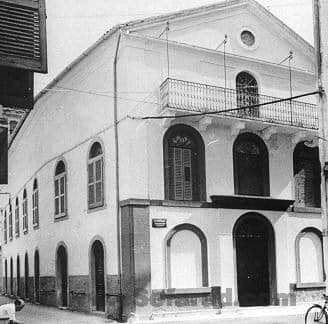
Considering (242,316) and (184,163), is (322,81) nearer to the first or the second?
(184,163)

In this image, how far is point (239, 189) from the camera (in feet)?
66.8

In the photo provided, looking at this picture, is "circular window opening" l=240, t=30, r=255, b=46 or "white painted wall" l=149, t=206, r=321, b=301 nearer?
"white painted wall" l=149, t=206, r=321, b=301

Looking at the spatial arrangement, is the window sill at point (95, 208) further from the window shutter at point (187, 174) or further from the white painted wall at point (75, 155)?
the window shutter at point (187, 174)

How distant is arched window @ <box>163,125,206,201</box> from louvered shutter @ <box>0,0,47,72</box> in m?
12.2

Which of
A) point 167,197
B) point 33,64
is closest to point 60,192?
point 167,197

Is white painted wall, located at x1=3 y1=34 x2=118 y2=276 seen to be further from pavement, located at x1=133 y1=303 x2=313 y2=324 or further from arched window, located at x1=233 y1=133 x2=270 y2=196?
arched window, located at x1=233 y1=133 x2=270 y2=196

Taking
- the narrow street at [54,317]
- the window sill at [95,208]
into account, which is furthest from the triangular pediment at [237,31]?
the narrow street at [54,317]

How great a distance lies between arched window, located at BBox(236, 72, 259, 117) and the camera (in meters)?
20.6

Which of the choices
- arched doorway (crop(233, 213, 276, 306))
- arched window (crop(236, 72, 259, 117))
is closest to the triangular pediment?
arched window (crop(236, 72, 259, 117))

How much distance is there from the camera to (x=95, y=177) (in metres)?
20.9

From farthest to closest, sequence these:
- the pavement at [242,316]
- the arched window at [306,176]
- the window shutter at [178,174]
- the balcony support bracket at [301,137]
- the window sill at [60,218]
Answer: the window sill at [60,218] → the arched window at [306,176] → the balcony support bracket at [301,137] → the window shutter at [178,174] → the pavement at [242,316]

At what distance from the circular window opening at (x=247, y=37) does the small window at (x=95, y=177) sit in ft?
20.2

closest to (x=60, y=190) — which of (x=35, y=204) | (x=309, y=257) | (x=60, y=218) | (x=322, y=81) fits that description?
(x=60, y=218)

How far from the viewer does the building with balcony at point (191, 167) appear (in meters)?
18.6
